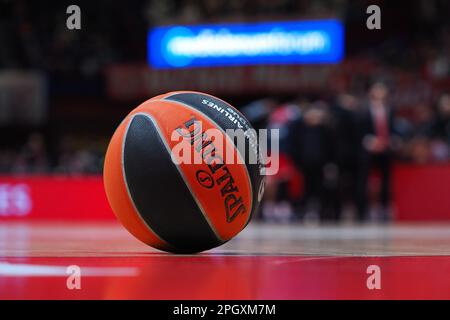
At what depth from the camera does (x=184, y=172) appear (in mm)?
3648

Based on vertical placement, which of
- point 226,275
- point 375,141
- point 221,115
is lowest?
point 226,275

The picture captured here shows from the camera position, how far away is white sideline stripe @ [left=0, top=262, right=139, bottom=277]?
10.1 feet

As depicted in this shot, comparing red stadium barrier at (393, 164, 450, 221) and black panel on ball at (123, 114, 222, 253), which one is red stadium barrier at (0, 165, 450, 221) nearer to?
red stadium barrier at (393, 164, 450, 221)

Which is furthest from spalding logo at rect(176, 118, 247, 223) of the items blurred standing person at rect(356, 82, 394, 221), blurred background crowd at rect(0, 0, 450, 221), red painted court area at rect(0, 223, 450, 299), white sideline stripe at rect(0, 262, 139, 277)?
blurred background crowd at rect(0, 0, 450, 221)

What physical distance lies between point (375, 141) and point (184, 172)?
25.0 feet

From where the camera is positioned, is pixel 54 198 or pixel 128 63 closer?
pixel 54 198

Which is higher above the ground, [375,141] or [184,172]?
[375,141]

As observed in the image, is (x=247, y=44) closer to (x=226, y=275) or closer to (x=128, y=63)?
(x=128, y=63)

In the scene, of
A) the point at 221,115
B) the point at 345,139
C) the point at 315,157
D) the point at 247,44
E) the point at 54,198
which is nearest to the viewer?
the point at 221,115

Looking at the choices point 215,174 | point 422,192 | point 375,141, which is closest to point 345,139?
point 375,141

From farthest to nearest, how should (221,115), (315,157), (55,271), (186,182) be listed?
(315,157)
(221,115)
(186,182)
(55,271)

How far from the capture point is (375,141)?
10953 mm

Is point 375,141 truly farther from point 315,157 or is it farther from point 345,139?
point 315,157
